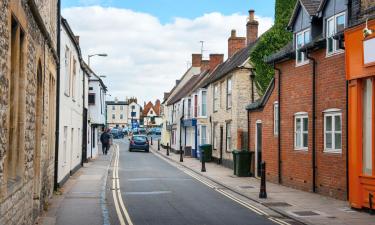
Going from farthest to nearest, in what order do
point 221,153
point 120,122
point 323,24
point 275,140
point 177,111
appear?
point 120,122 < point 177,111 < point 221,153 < point 275,140 < point 323,24

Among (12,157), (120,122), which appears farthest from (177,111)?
(120,122)

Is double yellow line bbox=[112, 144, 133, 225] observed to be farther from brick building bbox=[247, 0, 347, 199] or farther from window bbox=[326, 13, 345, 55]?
window bbox=[326, 13, 345, 55]

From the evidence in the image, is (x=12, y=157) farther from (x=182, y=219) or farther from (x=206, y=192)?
(x=206, y=192)

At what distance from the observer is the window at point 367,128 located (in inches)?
544

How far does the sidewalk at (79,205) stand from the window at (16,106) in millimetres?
3759

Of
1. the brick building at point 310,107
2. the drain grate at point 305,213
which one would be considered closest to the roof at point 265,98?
the brick building at point 310,107

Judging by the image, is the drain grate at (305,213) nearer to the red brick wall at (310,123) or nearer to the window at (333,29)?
the red brick wall at (310,123)

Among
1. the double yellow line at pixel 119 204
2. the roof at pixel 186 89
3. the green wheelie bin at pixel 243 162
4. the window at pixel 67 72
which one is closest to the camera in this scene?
the double yellow line at pixel 119 204

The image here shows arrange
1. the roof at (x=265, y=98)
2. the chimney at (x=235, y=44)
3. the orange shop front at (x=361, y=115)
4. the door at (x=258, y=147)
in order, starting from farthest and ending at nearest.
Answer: the chimney at (x=235, y=44) → the door at (x=258, y=147) → the roof at (x=265, y=98) → the orange shop front at (x=361, y=115)

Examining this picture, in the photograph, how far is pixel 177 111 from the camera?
55.0 metres

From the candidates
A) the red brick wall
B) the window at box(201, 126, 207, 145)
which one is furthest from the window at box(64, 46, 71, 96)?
the window at box(201, 126, 207, 145)

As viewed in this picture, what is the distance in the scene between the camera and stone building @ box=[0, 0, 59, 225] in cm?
698

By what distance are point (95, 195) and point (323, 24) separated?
981 centimetres

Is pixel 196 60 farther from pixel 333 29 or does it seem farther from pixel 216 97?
pixel 333 29
